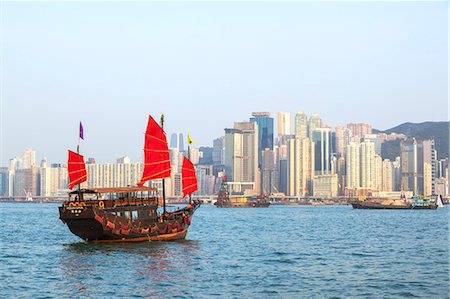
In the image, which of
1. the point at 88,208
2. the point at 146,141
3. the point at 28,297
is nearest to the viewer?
the point at 28,297

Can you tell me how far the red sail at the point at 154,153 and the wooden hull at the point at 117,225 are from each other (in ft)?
12.5

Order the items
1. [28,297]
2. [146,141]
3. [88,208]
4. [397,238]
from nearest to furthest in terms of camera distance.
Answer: [28,297] → [88,208] → [146,141] → [397,238]

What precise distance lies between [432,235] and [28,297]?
48.9 meters

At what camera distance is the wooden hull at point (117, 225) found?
176ft

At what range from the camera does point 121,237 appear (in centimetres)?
5597

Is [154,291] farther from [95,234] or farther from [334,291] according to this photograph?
[95,234]

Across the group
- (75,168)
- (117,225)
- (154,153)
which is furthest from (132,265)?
(75,168)

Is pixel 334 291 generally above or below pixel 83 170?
below

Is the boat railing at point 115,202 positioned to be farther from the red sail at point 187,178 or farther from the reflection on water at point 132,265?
the red sail at point 187,178

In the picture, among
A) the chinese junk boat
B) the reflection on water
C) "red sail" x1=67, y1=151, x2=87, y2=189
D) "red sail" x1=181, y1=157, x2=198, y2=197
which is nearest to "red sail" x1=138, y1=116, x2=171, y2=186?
the chinese junk boat

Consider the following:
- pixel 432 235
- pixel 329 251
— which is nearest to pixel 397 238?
pixel 432 235

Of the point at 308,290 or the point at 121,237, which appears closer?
the point at 308,290

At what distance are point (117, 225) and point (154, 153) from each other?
884 centimetres

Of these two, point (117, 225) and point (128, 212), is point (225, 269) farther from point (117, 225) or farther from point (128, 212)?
point (128, 212)
